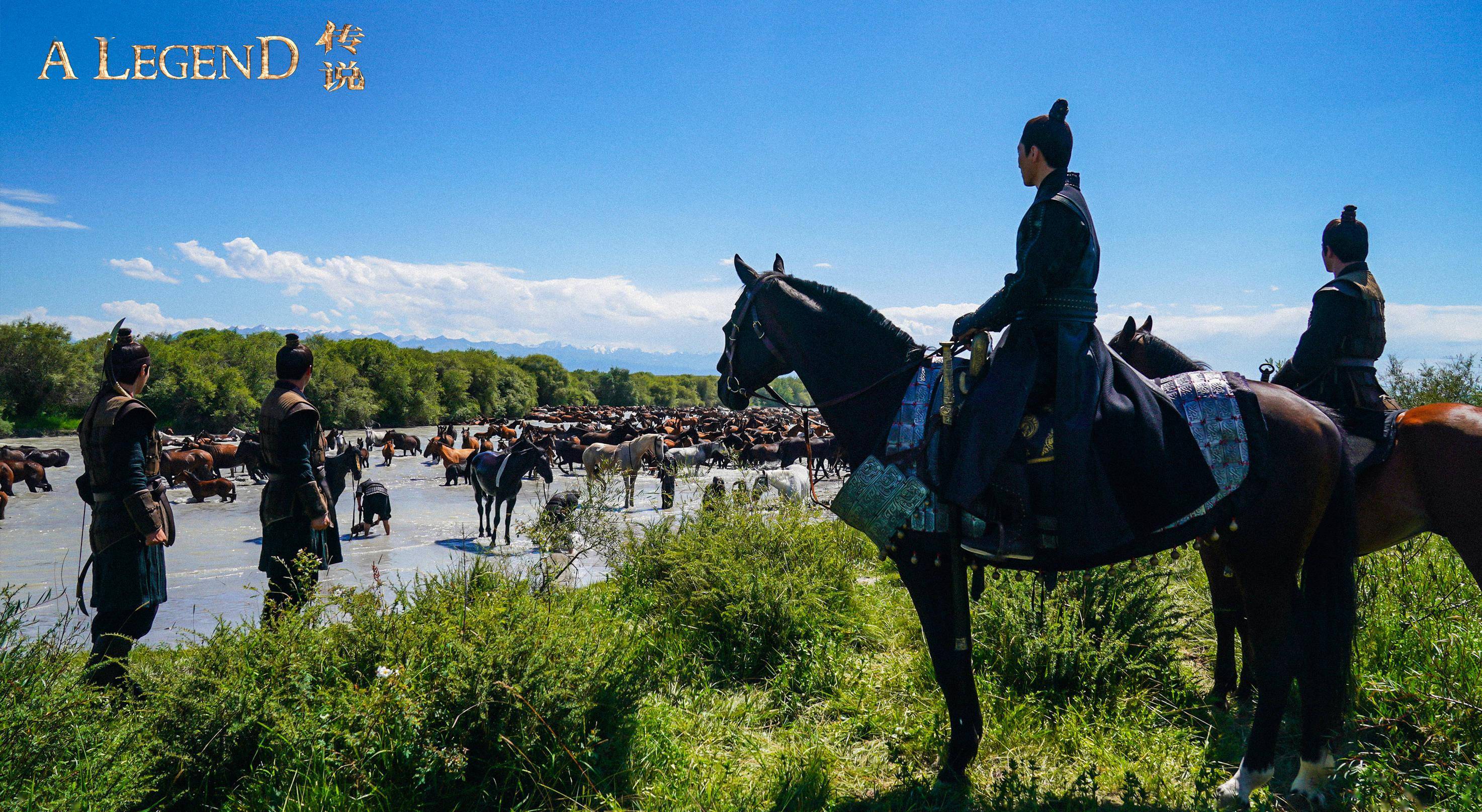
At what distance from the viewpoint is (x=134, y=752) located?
270cm

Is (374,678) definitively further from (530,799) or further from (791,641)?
(791,641)

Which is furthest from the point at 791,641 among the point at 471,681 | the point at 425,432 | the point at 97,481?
the point at 425,432

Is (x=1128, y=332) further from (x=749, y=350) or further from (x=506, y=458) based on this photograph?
(x=506, y=458)

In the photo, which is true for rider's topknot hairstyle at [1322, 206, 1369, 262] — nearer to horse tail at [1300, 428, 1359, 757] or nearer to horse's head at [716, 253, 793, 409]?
horse tail at [1300, 428, 1359, 757]

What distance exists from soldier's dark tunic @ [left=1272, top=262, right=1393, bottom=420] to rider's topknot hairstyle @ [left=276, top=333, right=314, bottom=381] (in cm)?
637

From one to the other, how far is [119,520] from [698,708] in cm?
347

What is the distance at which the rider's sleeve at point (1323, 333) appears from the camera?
418cm

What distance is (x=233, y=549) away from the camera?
427 inches

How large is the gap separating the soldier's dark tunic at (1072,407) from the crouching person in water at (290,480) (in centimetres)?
405

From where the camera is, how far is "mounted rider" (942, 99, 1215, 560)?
3.08 meters

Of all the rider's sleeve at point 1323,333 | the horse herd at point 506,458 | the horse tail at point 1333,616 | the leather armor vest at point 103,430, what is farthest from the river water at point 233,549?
the rider's sleeve at point 1323,333

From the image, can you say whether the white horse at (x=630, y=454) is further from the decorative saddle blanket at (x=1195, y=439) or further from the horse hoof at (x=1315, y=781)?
the horse hoof at (x=1315, y=781)

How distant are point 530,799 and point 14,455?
81.1 feet

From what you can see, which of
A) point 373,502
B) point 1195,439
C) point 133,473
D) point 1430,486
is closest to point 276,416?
point 133,473
